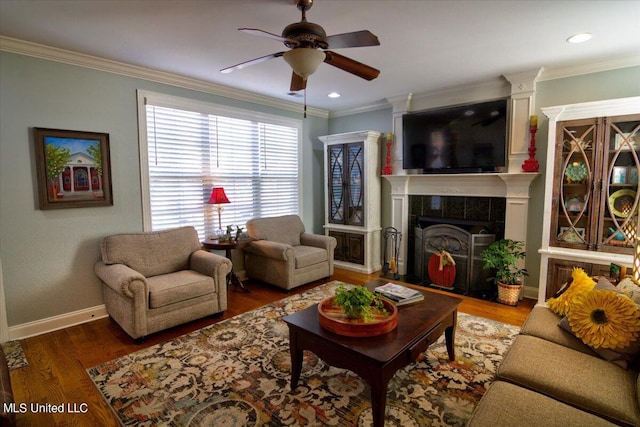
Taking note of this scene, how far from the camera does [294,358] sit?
2191 millimetres

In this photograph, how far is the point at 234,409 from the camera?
2041mm

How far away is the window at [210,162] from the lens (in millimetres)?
3734

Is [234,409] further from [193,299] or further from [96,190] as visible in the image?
[96,190]

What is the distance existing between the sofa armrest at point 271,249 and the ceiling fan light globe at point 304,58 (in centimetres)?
236

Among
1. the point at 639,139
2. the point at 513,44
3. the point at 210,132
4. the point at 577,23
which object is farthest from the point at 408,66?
the point at 210,132

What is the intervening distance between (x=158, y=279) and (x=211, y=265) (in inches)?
20.1

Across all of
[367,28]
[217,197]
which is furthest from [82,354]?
[367,28]

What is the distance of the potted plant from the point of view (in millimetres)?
Answer: 3680

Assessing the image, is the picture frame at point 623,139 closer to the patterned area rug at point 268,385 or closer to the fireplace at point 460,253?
the fireplace at point 460,253

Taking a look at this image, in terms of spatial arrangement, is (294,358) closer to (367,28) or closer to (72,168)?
(367,28)

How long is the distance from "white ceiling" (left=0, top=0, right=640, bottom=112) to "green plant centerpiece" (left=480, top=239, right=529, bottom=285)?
1.92 m

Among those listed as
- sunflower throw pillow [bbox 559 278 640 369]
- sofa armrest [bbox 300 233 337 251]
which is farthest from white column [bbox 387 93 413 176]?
sunflower throw pillow [bbox 559 278 640 369]

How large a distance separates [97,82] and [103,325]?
2399mm

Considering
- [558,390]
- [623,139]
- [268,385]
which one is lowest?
[268,385]
